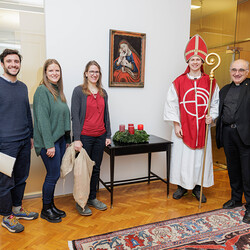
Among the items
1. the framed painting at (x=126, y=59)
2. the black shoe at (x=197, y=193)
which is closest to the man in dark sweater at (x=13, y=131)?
the framed painting at (x=126, y=59)

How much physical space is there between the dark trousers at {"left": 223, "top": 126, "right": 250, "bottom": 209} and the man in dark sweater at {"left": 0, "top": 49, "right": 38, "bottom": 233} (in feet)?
6.91

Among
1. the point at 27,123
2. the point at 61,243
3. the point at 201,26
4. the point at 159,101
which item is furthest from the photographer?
the point at 201,26

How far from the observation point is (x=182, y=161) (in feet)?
10.2

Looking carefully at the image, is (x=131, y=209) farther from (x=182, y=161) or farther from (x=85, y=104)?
(x=85, y=104)

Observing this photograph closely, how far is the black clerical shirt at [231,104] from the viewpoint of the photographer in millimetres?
2723

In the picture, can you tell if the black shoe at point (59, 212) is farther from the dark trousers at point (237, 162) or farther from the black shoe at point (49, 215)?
the dark trousers at point (237, 162)

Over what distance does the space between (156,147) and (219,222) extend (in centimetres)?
104

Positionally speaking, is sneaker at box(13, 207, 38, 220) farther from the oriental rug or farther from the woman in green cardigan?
the oriental rug

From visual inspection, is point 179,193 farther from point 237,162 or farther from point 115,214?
point 115,214

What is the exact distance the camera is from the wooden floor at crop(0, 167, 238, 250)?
2.29 metres

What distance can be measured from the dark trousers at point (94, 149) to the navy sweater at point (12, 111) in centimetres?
61

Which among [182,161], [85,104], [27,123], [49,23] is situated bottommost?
[182,161]

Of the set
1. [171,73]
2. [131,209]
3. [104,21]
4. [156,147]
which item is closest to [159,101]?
[171,73]

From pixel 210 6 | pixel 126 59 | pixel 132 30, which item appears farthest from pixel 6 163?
pixel 210 6
